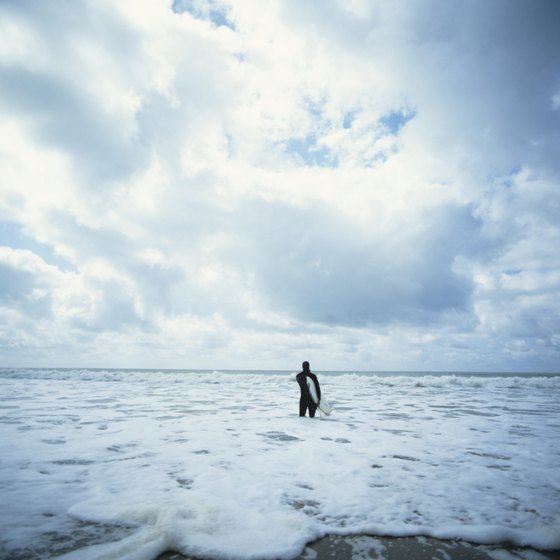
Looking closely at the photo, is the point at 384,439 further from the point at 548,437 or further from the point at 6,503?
the point at 6,503

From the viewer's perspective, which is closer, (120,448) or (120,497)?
(120,497)

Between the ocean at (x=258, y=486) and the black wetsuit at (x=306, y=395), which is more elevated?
the black wetsuit at (x=306, y=395)

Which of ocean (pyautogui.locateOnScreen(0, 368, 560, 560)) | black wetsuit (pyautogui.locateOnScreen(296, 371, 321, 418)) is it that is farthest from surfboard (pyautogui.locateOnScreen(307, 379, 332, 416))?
ocean (pyautogui.locateOnScreen(0, 368, 560, 560))

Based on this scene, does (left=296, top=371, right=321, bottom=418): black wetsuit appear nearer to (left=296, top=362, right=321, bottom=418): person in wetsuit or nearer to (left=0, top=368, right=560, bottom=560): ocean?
(left=296, top=362, right=321, bottom=418): person in wetsuit

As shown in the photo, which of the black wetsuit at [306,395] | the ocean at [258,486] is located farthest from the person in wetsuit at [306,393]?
the ocean at [258,486]

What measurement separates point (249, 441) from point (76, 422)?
5673 mm

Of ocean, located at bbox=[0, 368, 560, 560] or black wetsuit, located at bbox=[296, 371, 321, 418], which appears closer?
ocean, located at bbox=[0, 368, 560, 560]

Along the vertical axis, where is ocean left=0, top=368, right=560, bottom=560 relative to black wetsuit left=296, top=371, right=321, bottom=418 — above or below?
below

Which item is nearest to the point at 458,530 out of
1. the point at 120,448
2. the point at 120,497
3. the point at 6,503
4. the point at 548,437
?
the point at 120,497

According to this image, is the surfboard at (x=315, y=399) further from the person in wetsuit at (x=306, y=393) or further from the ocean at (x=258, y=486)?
the ocean at (x=258, y=486)

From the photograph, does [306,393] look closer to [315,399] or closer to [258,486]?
[315,399]

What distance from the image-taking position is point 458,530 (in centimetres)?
359

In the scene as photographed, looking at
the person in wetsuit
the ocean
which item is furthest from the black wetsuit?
the ocean

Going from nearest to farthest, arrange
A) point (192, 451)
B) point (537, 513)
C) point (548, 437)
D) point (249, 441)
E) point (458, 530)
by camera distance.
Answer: point (458, 530), point (537, 513), point (192, 451), point (249, 441), point (548, 437)
